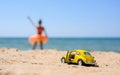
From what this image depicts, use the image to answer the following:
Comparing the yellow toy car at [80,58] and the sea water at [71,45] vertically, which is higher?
the sea water at [71,45]

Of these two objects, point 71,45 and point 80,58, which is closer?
point 80,58

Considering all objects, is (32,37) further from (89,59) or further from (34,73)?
(34,73)

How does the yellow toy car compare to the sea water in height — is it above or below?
below

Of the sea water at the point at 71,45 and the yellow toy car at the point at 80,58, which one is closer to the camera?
the yellow toy car at the point at 80,58

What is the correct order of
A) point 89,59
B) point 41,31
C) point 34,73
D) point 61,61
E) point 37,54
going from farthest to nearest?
point 41,31 < point 37,54 < point 61,61 < point 89,59 < point 34,73

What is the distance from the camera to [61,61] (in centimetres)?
1908

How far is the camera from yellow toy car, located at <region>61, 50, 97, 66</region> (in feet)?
58.4

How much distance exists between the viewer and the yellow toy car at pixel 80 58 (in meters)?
17.8

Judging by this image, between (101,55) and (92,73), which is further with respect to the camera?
(101,55)

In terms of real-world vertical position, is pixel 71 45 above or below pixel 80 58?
above

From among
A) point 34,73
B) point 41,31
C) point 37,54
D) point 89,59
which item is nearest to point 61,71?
point 34,73

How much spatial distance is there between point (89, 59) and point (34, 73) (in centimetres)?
435

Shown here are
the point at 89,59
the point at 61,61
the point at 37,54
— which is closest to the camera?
the point at 89,59

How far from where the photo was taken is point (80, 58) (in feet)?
58.8
